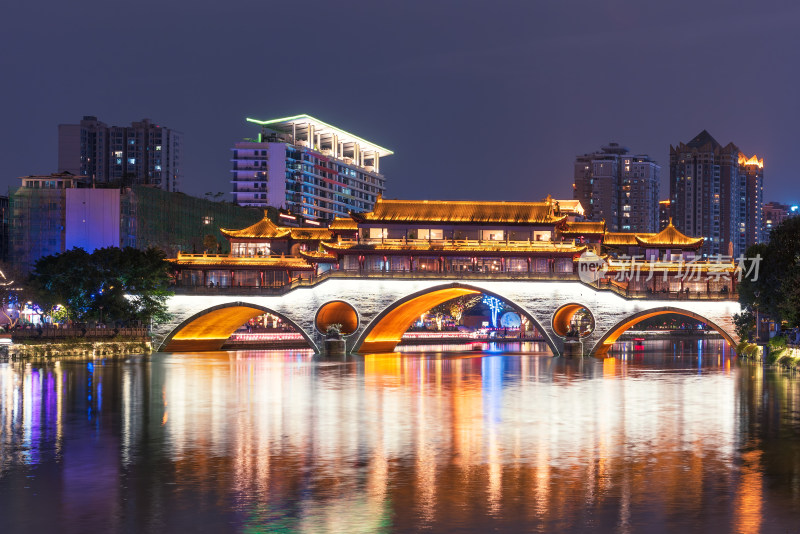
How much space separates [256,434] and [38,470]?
239 inches

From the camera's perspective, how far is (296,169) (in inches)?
5330

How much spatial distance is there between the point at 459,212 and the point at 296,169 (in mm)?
71922

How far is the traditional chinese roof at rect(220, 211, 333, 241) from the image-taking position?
72.0 m

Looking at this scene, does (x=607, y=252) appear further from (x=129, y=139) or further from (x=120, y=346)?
(x=129, y=139)

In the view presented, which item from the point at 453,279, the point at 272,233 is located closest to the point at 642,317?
the point at 453,279

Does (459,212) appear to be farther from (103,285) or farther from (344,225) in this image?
(103,285)

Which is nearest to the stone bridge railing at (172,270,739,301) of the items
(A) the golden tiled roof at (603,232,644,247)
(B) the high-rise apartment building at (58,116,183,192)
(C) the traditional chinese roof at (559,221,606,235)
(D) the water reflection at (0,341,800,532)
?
(C) the traditional chinese roof at (559,221,606,235)

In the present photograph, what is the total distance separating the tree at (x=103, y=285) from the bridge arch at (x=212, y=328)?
2682 mm

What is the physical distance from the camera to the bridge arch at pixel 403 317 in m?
62.7

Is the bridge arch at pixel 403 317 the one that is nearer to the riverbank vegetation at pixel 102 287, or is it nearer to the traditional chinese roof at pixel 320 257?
the traditional chinese roof at pixel 320 257

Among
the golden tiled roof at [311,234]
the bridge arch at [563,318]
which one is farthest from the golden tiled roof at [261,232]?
the bridge arch at [563,318]

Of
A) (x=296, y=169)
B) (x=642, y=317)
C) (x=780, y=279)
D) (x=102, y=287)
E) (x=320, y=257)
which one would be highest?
(x=296, y=169)

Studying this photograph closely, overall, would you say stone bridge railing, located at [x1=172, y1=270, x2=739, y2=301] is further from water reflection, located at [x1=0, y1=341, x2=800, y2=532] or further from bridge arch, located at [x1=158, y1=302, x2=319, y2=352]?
water reflection, located at [x1=0, y1=341, x2=800, y2=532]

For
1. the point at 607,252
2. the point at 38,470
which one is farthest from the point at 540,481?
the point at 607,252
